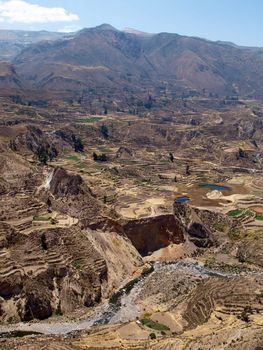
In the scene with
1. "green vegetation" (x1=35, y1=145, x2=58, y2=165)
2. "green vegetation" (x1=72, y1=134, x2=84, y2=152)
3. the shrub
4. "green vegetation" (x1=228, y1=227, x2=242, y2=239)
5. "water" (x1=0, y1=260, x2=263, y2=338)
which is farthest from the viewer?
"green vegetation" (x1=72, y1=134, x2=84, y2=152)

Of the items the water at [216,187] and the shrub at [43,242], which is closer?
the shrub at [43,242]

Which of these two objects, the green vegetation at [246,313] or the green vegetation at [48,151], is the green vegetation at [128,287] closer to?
the green vegetation at [246,313]

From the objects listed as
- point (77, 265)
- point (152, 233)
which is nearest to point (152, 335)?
point (77, 265)

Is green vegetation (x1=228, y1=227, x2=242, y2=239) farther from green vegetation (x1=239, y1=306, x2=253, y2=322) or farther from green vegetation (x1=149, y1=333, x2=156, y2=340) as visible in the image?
green vegetation (x1=149, y1=333, x2=156, y2=340)

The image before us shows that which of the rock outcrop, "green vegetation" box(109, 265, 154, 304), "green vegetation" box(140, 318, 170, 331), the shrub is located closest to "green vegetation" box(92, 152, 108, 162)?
the rock outcrop

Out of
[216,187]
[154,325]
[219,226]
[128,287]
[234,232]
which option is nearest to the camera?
[154,325]

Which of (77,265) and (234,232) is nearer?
(77,265)

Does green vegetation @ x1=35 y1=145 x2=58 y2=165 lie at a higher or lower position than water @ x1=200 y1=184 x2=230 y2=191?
higher

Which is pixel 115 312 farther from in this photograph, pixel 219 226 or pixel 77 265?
pixel 219 226

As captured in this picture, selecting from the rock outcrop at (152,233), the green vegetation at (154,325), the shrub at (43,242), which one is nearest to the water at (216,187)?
the rock outcrop at (152,233)
